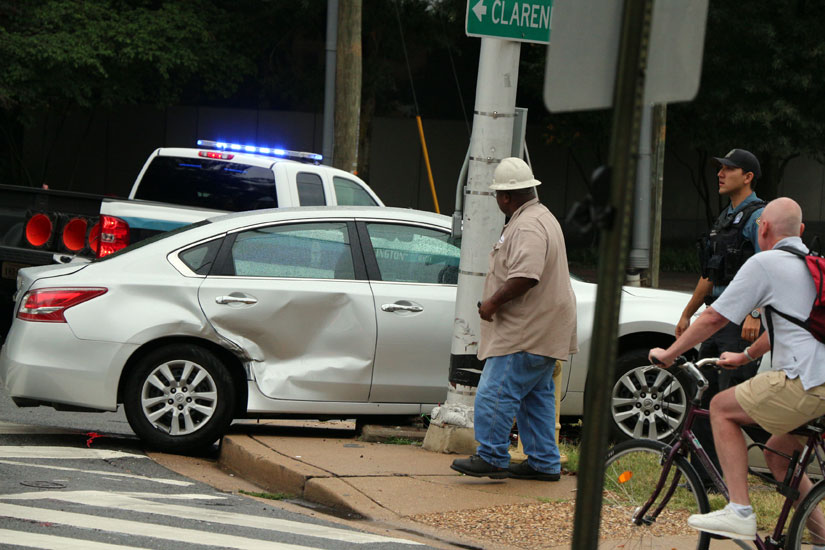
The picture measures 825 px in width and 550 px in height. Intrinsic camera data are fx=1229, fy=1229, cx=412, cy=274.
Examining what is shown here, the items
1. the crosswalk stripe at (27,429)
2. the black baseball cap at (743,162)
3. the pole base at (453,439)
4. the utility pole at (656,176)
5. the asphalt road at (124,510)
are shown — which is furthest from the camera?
the utility pole at (656,176)

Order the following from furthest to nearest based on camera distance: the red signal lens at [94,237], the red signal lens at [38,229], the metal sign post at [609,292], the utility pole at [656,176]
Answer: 1. the utility pole at [656,176]
2. the red signal lens at [38,229]
3. the red signal lens at [94,237]
4. the metal sign post at [609,292]

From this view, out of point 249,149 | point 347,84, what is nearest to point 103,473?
point 249,149

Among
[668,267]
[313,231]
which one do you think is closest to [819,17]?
[668,267]

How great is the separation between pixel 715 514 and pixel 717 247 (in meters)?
2.32

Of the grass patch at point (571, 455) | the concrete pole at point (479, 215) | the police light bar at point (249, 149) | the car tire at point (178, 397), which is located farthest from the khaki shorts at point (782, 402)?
the police light bar at point (249, 149)

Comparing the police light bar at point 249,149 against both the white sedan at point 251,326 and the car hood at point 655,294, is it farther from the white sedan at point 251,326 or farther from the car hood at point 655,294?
the car hood at point 655,294

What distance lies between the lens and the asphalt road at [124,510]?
5.59 metres

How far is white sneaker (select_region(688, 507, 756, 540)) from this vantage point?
492 centimetres

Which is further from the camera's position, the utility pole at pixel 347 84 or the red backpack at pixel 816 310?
the utility pole at pixel 347 84

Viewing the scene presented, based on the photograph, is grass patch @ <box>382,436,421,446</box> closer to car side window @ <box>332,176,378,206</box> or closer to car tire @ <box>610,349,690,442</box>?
car tire @ <box>610,349,690,442</box>

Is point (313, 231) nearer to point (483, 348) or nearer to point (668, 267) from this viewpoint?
point (483, 348)

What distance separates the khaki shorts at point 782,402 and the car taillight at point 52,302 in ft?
14.5

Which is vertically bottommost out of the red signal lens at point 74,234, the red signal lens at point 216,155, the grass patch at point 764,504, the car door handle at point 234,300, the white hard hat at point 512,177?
the grass patch at point 764,504

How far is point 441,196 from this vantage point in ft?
105
